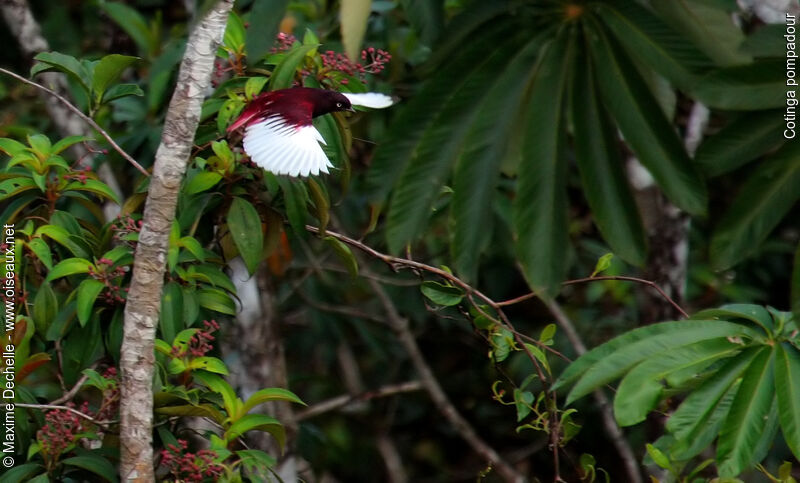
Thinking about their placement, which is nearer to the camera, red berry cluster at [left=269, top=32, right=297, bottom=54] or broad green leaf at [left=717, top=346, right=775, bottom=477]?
broad green leaf at [left=717, top=346, right=775, bottom=477]

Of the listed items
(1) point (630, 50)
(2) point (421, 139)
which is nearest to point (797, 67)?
(1) point (630, 50)

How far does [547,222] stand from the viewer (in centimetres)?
135

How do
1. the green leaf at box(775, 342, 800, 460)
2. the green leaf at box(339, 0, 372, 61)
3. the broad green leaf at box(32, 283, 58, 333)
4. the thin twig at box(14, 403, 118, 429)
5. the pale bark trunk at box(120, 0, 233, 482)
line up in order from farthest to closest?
the broad green leaf at box(32, 283, 58, 333) < the thin twig at box(14, 403, 118, 429) < the pale bark trunk at box(120, 0, 233, 482) < the green leaf at box(775, 342, 800, 460) < the green leaf at box(339, 0, 372, 61)

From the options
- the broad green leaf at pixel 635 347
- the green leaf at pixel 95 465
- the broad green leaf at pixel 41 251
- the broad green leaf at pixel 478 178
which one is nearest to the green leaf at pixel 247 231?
the broad green leaf at pixel 41 251

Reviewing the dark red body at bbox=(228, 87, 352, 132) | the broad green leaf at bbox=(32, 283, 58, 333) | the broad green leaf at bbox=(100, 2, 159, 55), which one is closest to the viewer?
the dark red body at bbox=(228, 87, 352, 132)

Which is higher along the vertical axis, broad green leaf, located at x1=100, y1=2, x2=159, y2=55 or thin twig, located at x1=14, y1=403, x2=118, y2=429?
broad green leaf, located at x1=100, y1=2, x2=159, y2=55

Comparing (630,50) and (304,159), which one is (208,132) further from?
(630,50)

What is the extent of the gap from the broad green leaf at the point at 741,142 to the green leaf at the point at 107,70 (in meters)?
1.27

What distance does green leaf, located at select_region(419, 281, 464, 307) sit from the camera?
2277 millimetres

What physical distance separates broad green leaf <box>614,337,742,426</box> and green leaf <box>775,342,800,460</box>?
8 cm

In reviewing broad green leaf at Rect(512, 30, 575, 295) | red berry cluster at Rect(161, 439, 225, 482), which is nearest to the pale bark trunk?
red berry cluster at Rect(161, 439, 225, 482)

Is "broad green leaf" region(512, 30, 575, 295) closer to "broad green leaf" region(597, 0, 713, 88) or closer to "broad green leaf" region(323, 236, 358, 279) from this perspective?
"broad green leaf" region(597, 0, 713, 88)

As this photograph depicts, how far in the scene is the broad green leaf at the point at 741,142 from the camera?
1.43m

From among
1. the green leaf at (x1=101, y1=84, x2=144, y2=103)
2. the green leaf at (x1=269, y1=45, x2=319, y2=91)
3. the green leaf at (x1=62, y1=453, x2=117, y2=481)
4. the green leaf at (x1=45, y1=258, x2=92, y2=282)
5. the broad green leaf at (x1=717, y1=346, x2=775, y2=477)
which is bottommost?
the green leaf at (x1=62, y1=453, x2=117, y2=481)
